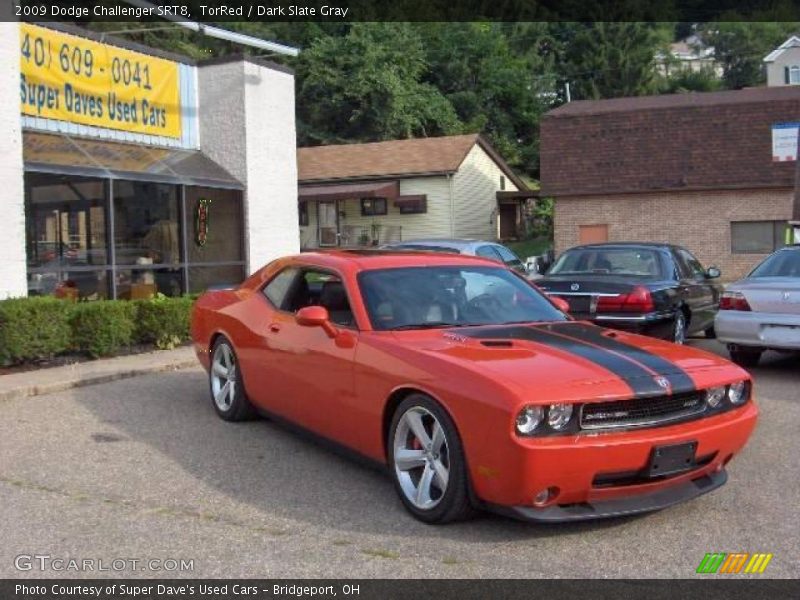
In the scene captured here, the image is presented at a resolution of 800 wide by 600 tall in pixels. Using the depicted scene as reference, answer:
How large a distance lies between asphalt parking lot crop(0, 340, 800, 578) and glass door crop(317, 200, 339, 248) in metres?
29.2

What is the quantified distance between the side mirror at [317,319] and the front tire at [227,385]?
1.56 metres

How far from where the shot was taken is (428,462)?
4824mm

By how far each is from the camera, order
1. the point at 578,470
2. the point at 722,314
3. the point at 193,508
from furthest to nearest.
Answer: the point at 722,314
the point at 193,508
the point at 578,470

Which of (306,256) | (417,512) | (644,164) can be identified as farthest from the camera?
(644,164)

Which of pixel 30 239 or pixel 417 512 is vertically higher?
pixel 30 239

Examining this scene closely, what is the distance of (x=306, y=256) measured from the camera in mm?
6836

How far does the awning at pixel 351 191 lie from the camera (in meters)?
34.5

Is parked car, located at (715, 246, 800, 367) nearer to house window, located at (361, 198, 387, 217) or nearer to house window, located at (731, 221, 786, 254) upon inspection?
house window, located at (731, 221, 786, 254)

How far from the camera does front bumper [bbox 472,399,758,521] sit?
429 centimetres

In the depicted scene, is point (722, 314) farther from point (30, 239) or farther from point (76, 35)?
point (76, 35)

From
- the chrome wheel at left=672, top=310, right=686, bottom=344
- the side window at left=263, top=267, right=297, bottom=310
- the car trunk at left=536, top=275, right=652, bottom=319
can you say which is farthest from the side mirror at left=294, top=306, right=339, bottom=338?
the chrome wheel at left=672, top=310, right=686, bottom=344

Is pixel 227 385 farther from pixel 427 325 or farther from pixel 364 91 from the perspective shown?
pixel 364 91

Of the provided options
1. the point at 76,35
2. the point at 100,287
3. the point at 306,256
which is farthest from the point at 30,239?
the point at 306,256

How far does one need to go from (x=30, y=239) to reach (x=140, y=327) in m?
2.10
